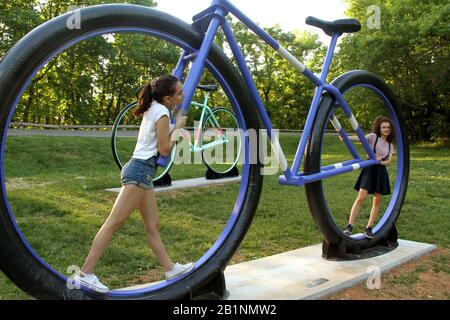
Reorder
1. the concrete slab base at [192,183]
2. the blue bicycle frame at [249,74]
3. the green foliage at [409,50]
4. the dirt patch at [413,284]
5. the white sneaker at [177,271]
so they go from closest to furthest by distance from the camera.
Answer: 1. the blue bicycle frame at [249,74]
2. the white sneaker at [177,271]
3. the dirt patch at [413,284]
4. the concrete slab base at [192,183]
5. the green foliage at [409,50]

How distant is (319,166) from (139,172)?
1691mm

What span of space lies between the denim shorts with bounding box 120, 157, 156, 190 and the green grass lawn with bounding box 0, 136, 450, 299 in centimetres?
140

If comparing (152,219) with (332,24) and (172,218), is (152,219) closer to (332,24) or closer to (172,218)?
(332,24)

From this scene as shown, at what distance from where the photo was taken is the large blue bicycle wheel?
6.32 ft

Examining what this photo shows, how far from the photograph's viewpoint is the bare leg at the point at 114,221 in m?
2.33

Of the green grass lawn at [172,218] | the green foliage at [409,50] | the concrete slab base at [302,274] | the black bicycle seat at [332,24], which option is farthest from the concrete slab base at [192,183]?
the green foliage at [409,50]

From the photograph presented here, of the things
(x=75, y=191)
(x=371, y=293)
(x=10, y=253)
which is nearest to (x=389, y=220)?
(x=371, y=293)

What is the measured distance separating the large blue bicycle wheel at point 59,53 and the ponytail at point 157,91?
0.26 meters

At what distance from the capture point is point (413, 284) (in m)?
3.55

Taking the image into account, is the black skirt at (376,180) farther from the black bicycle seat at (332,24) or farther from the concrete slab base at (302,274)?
the black bicycle seat at (332,24)

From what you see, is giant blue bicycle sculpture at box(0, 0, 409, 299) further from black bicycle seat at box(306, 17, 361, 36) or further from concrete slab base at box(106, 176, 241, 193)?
concrete slab base at box(106, 176, 241, 193)

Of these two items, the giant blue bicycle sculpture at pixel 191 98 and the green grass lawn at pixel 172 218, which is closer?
the giant blue bicycle sculpture at pixel 191 98
